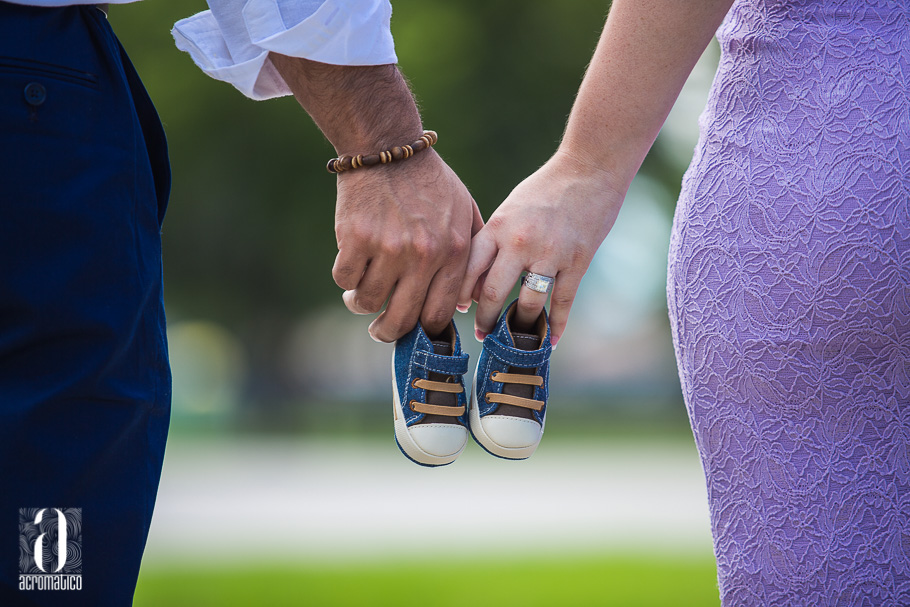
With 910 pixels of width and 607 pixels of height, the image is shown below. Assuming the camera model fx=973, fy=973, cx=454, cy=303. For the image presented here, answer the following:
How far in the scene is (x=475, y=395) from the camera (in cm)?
227

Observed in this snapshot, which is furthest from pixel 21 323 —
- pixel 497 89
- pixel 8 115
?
pixel 497 89

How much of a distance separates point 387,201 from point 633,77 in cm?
59

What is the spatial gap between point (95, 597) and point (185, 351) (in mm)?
35606

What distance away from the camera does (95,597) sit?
1.64m

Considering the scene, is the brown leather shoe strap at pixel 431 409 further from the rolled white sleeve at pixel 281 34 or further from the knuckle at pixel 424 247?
the rolled white sleeve at pixel 281 34

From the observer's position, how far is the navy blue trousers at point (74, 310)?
5.14 feet

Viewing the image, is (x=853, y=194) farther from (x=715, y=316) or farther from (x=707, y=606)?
(x=707, y=606)

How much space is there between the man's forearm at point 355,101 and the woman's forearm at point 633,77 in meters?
0.38

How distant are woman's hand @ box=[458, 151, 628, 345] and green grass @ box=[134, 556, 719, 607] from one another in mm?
4134

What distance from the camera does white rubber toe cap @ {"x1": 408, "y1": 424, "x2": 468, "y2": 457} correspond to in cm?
218

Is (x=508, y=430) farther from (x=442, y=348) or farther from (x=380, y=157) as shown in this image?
(x=380, y=157)

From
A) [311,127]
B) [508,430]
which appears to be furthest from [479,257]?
[311,127]

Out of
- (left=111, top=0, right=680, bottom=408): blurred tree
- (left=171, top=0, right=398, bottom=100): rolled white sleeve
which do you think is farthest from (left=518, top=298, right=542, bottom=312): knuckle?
(left=111, top=0, right=680, bottom=408): blurred tree

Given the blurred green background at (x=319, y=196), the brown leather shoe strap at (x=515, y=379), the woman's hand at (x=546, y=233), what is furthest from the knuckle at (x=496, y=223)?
the blurred green background at (x=319, y=196)
